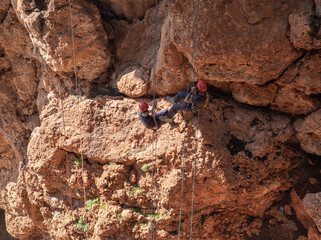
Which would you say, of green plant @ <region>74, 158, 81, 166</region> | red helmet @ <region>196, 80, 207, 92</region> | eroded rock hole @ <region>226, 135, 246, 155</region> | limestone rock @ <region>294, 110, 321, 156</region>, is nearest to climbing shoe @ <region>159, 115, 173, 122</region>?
red helmet @ <region>196, 80, 207, 92</region>

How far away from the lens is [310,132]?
550 cm

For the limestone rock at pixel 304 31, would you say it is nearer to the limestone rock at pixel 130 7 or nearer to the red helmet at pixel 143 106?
the red helmet at pixel 143 106

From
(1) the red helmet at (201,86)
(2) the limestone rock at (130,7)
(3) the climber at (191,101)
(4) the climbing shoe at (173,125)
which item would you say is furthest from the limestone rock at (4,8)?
(1) the red helmet at (201,86)

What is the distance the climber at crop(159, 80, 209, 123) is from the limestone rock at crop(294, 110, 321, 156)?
1.96 m

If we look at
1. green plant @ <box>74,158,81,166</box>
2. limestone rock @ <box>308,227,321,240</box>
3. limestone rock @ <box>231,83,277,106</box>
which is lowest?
limestone rock @ <box>308,227,321,240</box>

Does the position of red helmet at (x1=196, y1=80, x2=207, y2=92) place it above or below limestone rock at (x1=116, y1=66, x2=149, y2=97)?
above

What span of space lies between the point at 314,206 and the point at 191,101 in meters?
3.11

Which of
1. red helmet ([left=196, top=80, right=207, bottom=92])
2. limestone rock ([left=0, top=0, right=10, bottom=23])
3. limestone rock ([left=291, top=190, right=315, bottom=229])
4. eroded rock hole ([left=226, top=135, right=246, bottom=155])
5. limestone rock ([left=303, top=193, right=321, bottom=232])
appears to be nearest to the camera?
red helmet ([left=196, top=80, right=207, bottom=92])

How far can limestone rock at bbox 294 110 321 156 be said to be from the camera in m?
5.34

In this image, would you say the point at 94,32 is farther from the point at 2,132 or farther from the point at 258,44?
the point at 2,132

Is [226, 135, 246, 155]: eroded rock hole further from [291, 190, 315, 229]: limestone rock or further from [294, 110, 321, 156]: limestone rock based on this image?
[291, 190, 315, 229]: limestone rock

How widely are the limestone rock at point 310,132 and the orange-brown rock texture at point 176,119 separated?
0.02m

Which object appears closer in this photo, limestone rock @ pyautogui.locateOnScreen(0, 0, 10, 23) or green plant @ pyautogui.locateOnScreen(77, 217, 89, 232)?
green plant @ pyautogui.locateOnScreen(77, 217, 89, 232)

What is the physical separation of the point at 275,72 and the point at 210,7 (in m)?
1.61
